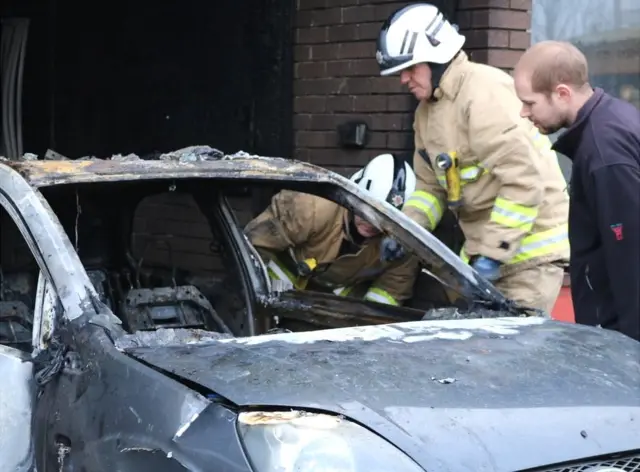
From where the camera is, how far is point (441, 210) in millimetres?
5344

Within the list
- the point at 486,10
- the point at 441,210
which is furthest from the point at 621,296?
the point at 486,10

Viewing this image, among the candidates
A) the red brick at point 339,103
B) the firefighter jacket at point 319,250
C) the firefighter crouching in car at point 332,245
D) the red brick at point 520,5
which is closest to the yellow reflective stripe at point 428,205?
the firefighter crouching in car at point 332,245

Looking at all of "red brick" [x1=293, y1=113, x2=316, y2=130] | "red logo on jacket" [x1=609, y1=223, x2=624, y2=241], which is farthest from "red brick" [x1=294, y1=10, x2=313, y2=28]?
"red logo on jacket" [x1=609, y1=223, x2=624, y2=241]

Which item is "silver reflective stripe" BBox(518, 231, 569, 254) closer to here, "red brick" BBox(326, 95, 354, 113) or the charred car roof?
the charred car roof

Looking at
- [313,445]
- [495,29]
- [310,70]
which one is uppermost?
[495,29]

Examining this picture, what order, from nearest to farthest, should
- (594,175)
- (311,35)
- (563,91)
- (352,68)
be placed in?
(594,175), (563,91), (352,68), (311,35)

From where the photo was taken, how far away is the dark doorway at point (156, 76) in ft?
23.8

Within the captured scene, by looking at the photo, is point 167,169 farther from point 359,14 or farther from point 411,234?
point 359,14

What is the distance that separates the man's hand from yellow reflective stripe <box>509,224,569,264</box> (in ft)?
0.57

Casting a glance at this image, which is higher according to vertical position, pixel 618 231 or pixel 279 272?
pixel 618 231

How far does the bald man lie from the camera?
372 centimetres

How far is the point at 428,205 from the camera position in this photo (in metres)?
5.29

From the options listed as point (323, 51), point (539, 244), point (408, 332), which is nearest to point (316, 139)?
point (323, 51)

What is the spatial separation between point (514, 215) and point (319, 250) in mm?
1089
